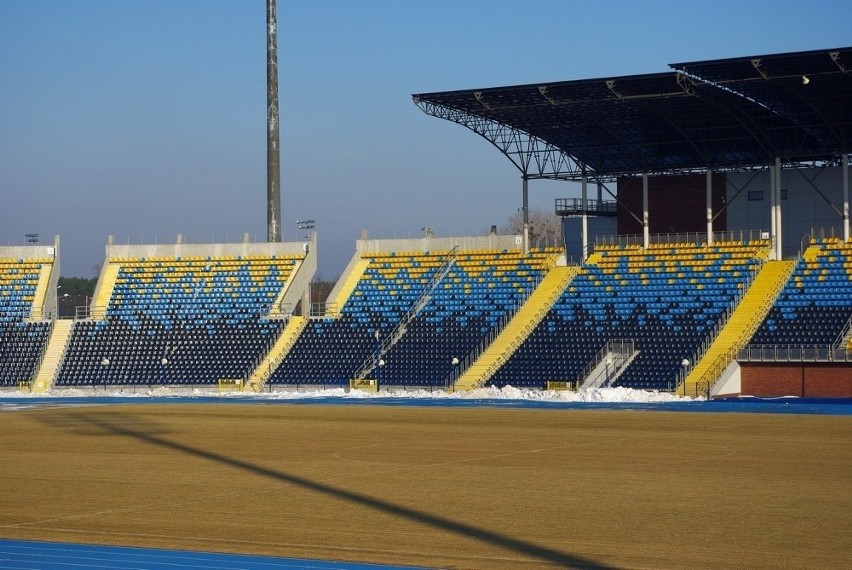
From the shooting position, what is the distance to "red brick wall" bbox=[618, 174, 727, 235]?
246ft

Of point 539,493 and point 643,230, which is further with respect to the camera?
point 643,230

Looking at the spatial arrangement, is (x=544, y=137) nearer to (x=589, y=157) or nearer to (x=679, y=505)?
(x=589, y=157)

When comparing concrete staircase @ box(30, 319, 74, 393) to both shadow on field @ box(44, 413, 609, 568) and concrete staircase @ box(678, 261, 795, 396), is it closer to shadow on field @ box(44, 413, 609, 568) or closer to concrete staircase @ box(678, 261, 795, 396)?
shadow on field @ box(44, 413, 609, 568)

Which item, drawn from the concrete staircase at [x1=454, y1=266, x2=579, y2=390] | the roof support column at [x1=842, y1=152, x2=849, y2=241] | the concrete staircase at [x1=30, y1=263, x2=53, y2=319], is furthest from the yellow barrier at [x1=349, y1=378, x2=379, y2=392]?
the roof support column at [x1=842, y1=152, x2=849, y2=241]

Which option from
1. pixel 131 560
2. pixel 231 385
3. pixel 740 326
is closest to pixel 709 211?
pixel 740 326

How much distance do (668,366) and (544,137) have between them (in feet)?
61.1

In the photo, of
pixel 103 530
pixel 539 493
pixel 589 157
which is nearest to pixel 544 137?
pixel 589 157

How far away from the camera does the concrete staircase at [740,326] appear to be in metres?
59.1

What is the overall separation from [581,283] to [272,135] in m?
23.5

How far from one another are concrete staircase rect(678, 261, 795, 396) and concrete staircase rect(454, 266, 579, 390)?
10.4 m

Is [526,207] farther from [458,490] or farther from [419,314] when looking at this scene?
[458,490]

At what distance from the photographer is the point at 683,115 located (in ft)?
226

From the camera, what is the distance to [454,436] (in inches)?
1630

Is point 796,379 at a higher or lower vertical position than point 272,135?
lower
